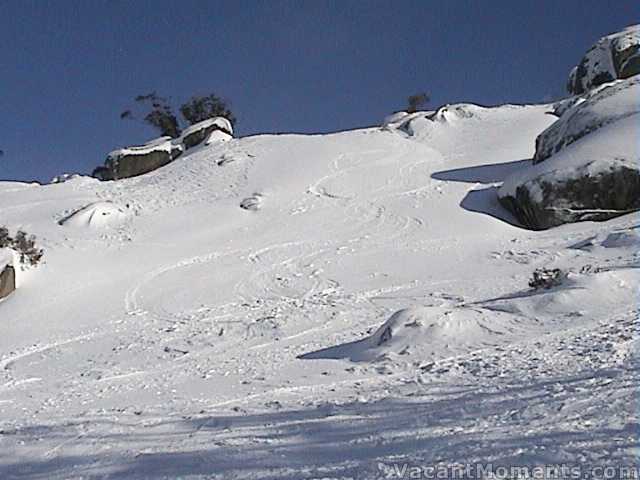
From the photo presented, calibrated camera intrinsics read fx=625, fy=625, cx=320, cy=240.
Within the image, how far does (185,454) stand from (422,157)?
1824 cm

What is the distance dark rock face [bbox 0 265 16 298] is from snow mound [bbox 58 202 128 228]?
3.62 meters

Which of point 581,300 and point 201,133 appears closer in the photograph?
point 581,300

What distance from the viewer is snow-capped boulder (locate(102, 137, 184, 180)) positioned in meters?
27.4

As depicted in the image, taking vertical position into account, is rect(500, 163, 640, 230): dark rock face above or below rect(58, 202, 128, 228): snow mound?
below

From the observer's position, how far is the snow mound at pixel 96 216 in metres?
16.2

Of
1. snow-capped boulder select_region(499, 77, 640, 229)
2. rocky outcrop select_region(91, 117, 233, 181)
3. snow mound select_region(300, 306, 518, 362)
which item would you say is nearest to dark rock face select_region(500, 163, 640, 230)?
snow-capped boulder select_region(499, 77, 640, 229)

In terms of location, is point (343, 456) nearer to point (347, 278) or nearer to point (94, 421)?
point (94, 421)

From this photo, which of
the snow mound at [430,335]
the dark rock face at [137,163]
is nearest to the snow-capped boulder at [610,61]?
the dark rock face at [137,163]

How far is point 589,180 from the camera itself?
44.8 ft

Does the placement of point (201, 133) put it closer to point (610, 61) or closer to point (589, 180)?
point (589, 180)

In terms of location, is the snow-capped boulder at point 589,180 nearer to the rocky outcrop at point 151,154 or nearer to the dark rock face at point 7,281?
the dark rock face at point 7,281

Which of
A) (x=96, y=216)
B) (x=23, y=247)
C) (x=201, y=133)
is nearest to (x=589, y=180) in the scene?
(x=96, y=216)

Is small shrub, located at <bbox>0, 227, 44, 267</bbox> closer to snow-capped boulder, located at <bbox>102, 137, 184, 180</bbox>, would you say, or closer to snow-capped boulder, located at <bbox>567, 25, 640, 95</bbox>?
snow-capped boulder, located at <bbox>102, 137, 184, 180</bbox>

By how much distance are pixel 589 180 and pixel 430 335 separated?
873 cm
